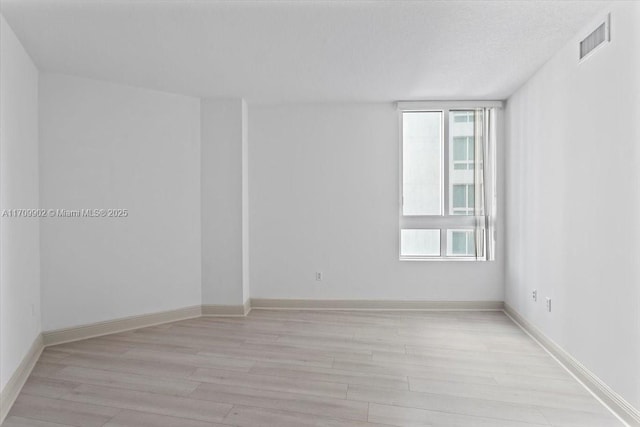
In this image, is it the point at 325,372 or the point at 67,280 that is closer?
the point at 325,372

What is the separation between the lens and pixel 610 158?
9.29ft

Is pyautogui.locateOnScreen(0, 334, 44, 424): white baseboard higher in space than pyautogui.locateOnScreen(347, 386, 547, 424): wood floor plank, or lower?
higher

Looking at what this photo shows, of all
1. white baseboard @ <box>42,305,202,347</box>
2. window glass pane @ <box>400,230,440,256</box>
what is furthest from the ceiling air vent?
white baseboard @ <box>42,305,202,347</box>

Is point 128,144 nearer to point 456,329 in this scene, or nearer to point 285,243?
point 285,243

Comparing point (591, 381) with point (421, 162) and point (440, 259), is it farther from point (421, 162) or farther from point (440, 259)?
point (421, 162)

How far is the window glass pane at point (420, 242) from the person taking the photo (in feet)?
18.0

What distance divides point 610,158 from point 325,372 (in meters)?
2.50

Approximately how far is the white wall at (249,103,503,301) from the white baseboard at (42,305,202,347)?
92cm

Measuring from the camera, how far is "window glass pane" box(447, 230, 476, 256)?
543cm

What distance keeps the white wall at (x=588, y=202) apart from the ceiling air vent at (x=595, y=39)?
0.17 ft

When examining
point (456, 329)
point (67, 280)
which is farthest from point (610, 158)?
point (67, 280)

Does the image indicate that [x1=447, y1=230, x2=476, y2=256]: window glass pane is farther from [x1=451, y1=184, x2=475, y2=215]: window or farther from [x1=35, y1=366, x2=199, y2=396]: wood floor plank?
[x1=35, y1=366, x2=199, y2=396]: wood floor plank

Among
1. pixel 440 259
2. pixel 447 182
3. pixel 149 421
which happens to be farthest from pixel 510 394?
pixel 447 182

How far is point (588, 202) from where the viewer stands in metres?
3.13
